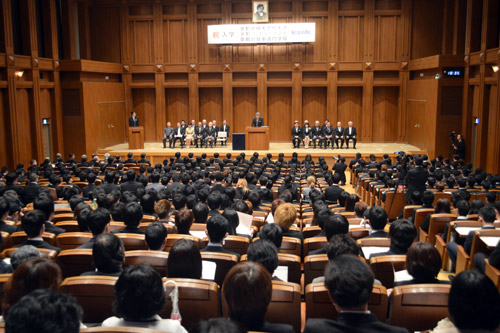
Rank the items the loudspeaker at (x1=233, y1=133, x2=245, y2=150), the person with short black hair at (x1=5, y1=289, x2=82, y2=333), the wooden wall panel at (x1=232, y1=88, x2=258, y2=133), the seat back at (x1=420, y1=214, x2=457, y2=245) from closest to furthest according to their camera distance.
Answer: the person with short black hair at (x1=5, y1=289, x2=82, y2=333) < the seat back at (x1=420, y1=214, x2=457, y2=245) < the loudspeaker at (x1=233, y1=133, x2=245, y2=150) < the wooden wall panel at (x1=232, y1=88, x2=258, y2=133)

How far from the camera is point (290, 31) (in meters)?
19.8

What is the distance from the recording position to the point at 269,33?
781 inches

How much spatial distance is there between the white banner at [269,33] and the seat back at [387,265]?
16842mm

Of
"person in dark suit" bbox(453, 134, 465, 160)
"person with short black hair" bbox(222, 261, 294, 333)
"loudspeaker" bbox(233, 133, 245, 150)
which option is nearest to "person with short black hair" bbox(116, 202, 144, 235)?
"person with short black hair" bbox(222, 261, 294, 333)

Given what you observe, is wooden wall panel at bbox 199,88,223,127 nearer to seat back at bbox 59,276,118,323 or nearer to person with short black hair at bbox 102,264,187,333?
seat back at bbox 59,276,118,323

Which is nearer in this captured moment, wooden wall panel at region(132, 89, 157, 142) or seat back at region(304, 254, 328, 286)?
seat back at region(304, 254, 328, 286)

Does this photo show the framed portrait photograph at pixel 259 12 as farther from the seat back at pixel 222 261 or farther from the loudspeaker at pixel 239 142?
the seat back at pixel 222 261

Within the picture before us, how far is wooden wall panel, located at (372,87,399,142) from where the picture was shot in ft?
68.6

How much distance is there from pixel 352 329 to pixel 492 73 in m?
14.9

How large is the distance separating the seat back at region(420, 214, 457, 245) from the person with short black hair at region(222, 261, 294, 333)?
15.6 feet

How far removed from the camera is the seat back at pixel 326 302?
123 inches

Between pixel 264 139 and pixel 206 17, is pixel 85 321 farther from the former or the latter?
pixel 206 17

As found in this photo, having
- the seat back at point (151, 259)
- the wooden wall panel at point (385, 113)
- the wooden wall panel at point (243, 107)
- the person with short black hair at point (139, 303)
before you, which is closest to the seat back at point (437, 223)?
the seat back at point (151, 259)

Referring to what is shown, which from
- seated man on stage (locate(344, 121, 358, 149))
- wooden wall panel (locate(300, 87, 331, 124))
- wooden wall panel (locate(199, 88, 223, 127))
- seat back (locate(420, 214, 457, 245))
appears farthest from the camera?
wooden wall panel (locate(199, 88, 223, 127))
